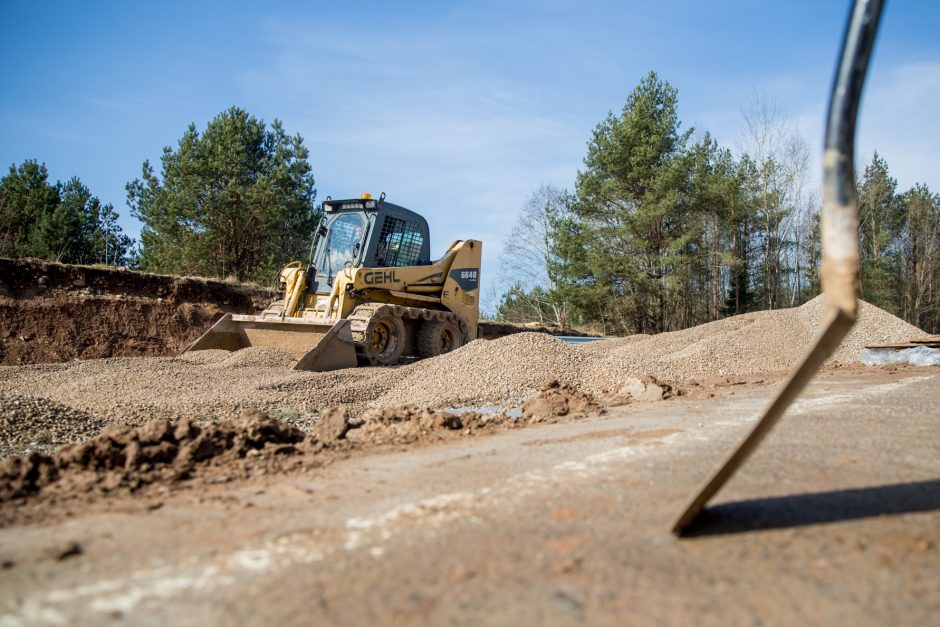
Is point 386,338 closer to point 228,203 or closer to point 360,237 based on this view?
point 360,237

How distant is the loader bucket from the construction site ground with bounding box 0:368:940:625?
21.5ft

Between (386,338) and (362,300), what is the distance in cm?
84

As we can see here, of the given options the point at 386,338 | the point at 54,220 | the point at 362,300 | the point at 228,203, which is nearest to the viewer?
the point at 362,300

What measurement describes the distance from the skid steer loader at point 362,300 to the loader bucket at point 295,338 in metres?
0.02

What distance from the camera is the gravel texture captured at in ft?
21.9

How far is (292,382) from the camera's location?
8609 mm

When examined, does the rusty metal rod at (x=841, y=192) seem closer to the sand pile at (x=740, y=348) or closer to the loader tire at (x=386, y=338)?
the sand pile at (x=740, y=348)

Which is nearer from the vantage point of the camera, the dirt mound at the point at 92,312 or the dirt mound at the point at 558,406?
the dirt mound at the point at 558,406

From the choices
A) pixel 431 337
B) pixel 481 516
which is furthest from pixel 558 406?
pixel 431 337

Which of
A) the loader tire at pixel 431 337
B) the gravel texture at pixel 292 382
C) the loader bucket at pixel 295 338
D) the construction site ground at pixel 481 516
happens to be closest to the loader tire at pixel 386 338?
the loader tire at pixel 431 337

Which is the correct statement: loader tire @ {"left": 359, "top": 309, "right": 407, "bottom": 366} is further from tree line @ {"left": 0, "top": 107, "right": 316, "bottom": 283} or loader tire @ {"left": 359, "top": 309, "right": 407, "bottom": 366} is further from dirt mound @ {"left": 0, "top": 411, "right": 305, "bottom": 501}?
tree line @ {"left": 0, "top": 107, "right": 316, "bottom": 283}

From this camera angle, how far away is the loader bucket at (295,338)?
33.9 feet

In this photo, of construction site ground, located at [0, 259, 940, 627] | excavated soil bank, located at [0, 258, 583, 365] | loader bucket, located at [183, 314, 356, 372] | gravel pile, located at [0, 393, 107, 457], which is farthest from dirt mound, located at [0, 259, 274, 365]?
construction site ground, located at [0, 259, 940, 627]

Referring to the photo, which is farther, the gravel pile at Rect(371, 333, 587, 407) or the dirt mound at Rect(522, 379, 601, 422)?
the gravel pile at Rect(371, 333, 587, 407)
